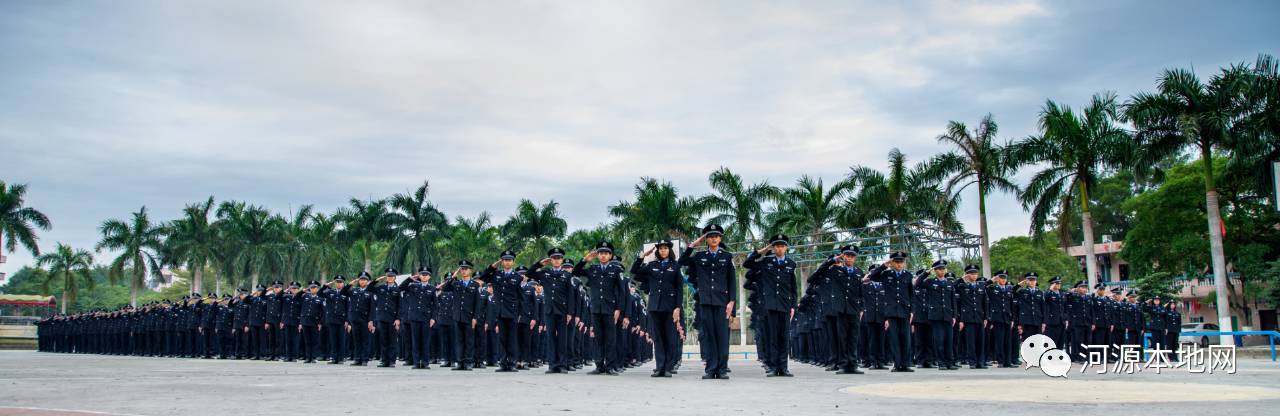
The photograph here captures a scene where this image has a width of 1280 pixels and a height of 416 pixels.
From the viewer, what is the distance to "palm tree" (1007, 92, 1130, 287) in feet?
92.9

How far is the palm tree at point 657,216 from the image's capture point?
132 feet

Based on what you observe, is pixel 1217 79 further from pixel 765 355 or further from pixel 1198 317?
pixel 1198 317

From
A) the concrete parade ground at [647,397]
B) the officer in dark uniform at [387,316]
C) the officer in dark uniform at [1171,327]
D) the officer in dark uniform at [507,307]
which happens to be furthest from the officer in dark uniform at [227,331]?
the officer in dark uniform at [1171,327]

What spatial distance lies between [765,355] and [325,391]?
5.45 metres

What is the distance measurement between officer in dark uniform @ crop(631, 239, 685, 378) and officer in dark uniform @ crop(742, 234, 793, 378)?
0.90 metres

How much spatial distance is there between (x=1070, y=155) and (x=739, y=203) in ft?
46.0

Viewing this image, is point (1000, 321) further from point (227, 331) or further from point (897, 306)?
point (227, 331)

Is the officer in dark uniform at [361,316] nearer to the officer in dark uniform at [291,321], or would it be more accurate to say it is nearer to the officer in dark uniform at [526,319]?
the officer in dark uniform at [291,321]

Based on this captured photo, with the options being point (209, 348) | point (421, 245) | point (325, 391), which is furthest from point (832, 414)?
point (421, 245)

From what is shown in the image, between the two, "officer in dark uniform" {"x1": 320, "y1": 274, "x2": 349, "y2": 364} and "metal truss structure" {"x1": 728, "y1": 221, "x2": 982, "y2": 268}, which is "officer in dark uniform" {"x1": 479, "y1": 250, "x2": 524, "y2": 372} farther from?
"metal truss structure" {"x1": 728, "y1": 221, "x2": 982, "y2": 268}

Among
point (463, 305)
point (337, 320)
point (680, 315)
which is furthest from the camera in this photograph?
point (337, 320)

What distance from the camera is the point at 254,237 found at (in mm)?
59219

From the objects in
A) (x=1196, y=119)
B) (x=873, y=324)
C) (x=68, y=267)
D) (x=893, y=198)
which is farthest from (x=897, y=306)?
(x=68, y=267)

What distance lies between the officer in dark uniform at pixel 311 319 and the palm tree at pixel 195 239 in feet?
137
